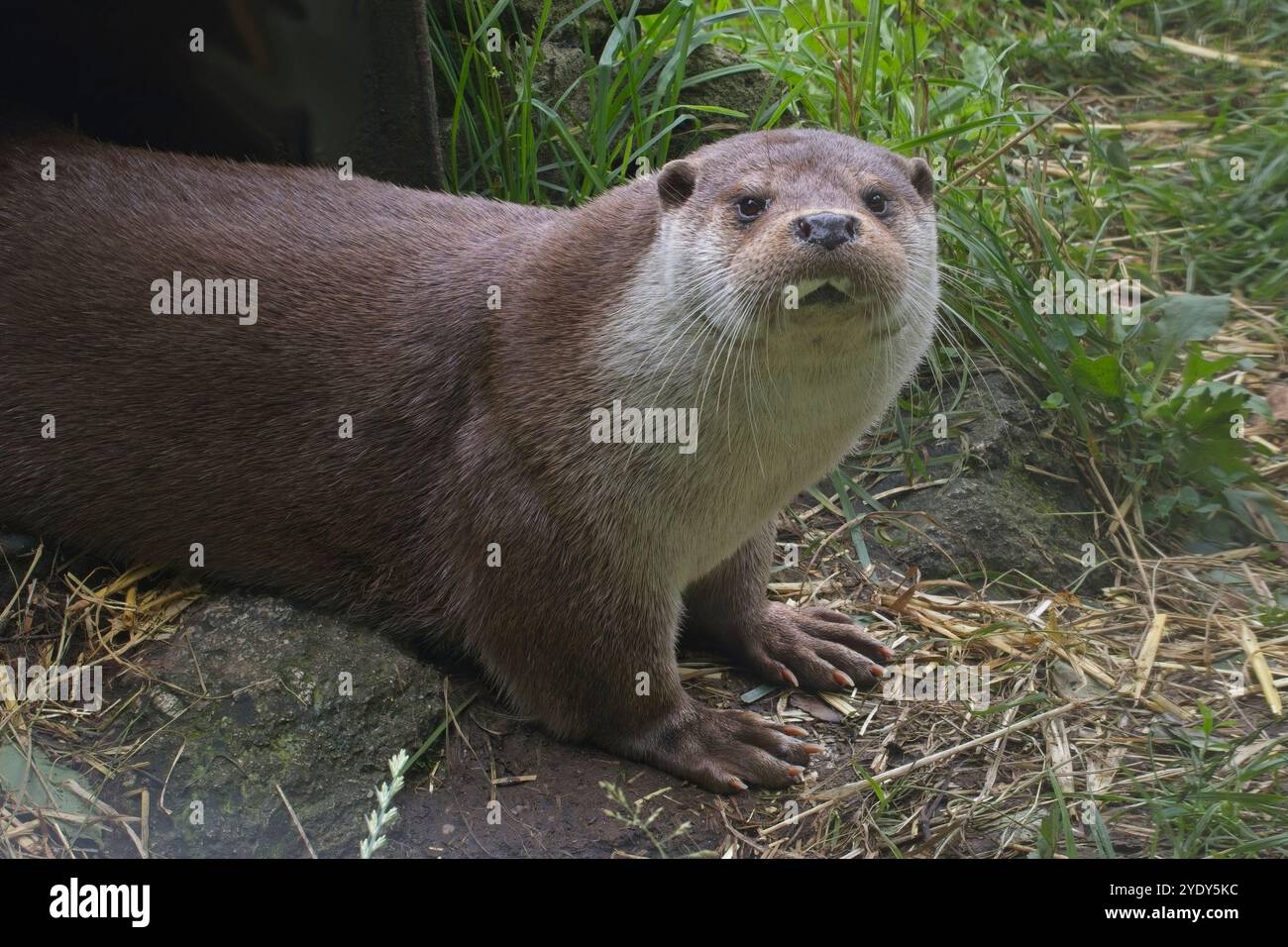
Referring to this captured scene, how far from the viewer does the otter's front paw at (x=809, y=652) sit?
383 centimetres

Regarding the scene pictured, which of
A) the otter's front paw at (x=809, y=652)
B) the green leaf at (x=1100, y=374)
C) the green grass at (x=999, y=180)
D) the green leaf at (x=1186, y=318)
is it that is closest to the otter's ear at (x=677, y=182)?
the green grass at (x=999, y=180)

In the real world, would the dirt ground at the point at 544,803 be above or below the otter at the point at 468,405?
below

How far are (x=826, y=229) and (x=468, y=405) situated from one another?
116cm

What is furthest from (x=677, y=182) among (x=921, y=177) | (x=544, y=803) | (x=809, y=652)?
(x=544, y=803)

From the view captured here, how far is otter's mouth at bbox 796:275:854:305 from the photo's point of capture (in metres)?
2.79

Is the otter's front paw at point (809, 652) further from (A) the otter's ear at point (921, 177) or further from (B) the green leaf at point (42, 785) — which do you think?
(B) the green leaf at point (42, 785)

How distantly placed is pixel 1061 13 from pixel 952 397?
98.7 inches

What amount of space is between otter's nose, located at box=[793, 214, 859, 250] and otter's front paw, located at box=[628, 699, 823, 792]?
134 cm

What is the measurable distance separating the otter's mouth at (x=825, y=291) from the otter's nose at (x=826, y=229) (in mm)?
74

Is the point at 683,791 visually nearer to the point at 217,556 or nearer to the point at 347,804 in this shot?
the point at 347,804

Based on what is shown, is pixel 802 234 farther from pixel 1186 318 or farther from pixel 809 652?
pixel 1186 318

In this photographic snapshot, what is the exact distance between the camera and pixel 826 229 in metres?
2.78

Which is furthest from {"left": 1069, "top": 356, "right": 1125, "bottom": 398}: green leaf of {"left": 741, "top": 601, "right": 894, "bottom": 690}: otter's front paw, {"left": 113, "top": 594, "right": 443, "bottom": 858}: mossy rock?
{"left": 113, "top": 594, "right": 443, "bottom": 858}: mossy rock

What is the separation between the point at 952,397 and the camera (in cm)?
460
